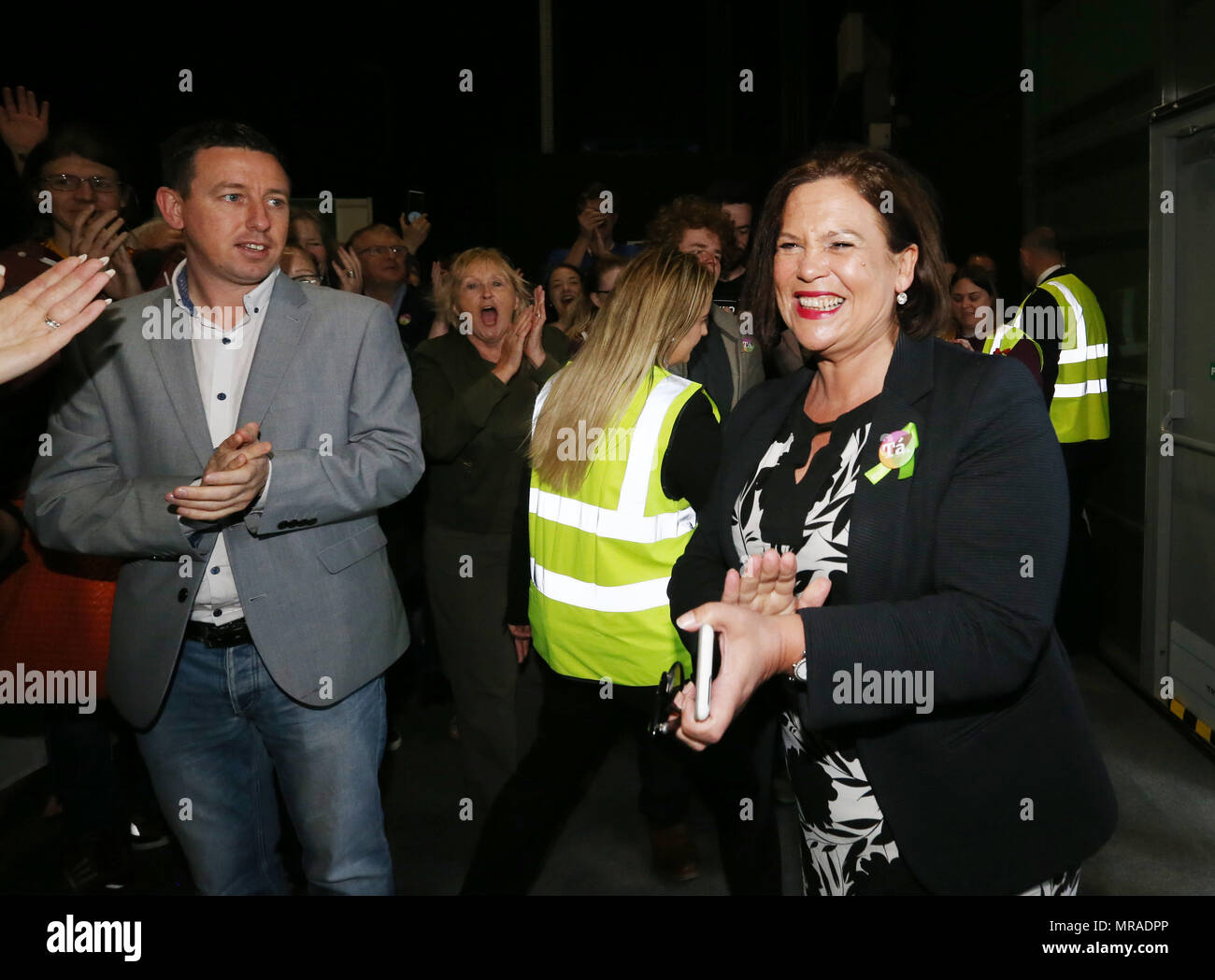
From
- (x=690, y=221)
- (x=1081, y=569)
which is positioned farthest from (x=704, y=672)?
(x=1081, y=569)

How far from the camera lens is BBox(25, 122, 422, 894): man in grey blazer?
1965 mm

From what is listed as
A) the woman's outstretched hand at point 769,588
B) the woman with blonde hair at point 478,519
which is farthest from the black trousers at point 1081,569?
the woman's outstretched hand at point 769,588

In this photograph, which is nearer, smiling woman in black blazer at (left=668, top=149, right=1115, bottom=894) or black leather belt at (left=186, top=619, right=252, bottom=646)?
smiling woman in black blazer at (left=668, top=149, right=1115, bottom=894)

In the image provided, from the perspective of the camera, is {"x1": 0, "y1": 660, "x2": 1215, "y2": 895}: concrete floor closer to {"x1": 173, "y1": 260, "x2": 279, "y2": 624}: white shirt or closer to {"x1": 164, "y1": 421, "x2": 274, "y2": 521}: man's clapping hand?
{"x1": 173, "y1": 260, "x2": 279, "y2": 624}: white shirt

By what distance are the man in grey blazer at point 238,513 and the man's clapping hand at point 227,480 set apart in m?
0.08

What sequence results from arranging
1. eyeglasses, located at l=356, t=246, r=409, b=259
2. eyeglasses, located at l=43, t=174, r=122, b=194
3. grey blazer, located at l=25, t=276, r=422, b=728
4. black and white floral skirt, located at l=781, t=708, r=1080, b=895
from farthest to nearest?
eyeglasses, located at l=356, t=246, r=409, b=259, eyeglasses, located at l=43, t=174, r=122, b=194, grey blazer, located at l=25, t=276, r=422, b=728, black and white floral skirt, located at l=781, t=708, r=1080, b=895

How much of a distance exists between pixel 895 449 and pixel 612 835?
2344 mm

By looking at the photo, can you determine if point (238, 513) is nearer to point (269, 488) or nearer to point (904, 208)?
point (269, 488)

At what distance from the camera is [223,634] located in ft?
6.57

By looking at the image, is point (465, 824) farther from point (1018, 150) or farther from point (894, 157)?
point (1018, 150)

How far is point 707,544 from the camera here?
5.71 ft

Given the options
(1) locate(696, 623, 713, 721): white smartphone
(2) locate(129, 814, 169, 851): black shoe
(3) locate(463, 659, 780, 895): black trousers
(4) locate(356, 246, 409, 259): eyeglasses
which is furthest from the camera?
(4) locate(356, 246, 409, 259): eyeglasses

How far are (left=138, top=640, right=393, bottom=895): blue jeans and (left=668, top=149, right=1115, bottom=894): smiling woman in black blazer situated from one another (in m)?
0.83

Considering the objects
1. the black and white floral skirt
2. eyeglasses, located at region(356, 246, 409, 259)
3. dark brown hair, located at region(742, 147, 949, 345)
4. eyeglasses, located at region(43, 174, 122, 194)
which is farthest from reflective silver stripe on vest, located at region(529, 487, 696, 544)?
eyeglasses, located at region(356, 246, 409, 259)
